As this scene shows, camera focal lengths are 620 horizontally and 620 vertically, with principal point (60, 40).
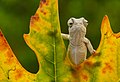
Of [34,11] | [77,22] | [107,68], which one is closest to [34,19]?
[77,22]

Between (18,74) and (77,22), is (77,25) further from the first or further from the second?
(18,74)

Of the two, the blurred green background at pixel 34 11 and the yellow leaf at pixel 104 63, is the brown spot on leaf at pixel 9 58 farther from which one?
the blurred green background at pixel 34 11

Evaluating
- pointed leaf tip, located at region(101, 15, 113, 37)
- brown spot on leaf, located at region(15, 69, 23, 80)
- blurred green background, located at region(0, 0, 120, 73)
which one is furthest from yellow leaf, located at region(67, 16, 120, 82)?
blurred green background, located at region(0, 0, 120, 73)

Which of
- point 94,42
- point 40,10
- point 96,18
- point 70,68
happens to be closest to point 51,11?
point 40,10

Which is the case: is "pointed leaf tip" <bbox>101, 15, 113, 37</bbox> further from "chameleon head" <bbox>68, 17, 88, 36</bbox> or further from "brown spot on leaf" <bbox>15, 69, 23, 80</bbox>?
"brown spot on leaf" <bbox>15, 69, 23, 80</bbox>

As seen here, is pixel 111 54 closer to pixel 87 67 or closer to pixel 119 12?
pixel 87 67
